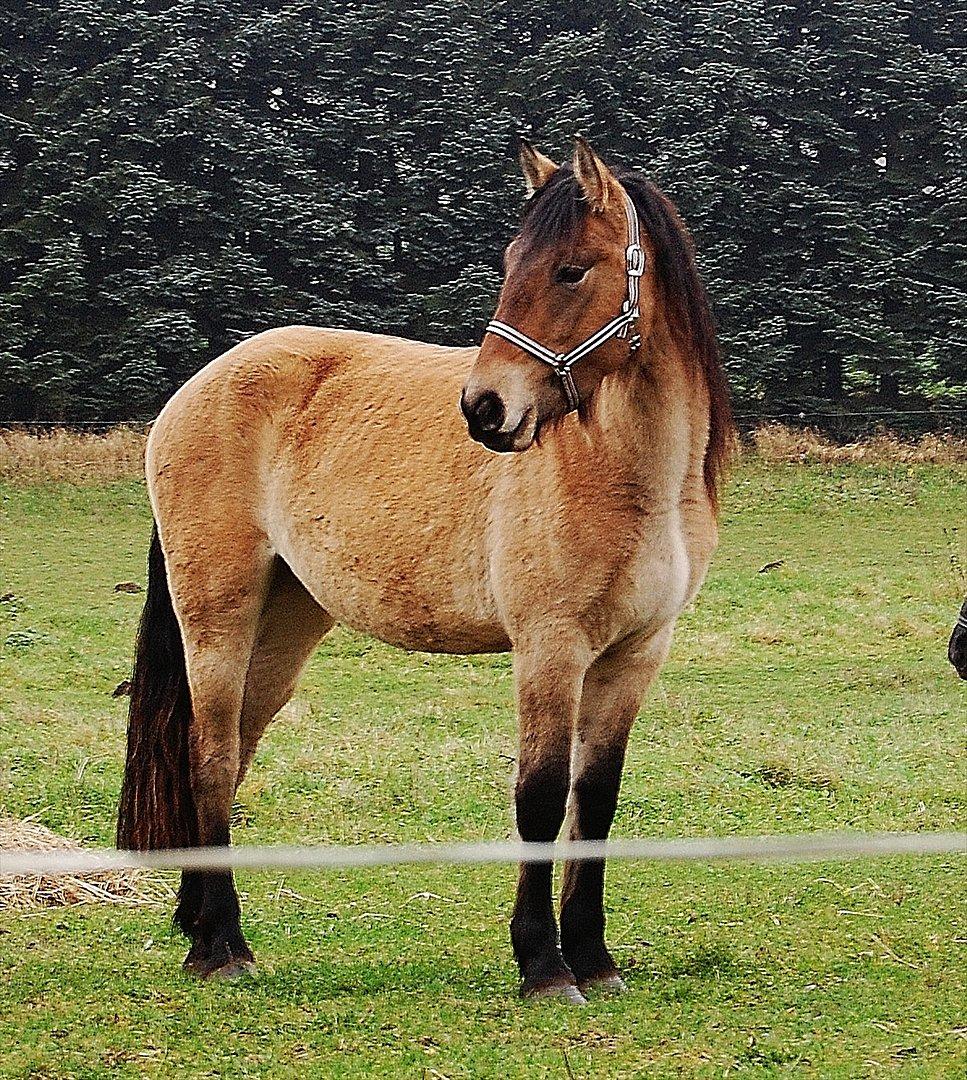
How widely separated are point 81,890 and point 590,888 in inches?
79.0

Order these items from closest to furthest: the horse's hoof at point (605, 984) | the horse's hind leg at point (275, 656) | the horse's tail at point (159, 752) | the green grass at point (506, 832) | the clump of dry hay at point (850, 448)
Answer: the green grass at point (506, 832), the horse's hoof at point (605, 984), the horse's tail at point (159, 752), the horse's hind leg at point (275, 656), the clump of dry hay at point (850, 448)

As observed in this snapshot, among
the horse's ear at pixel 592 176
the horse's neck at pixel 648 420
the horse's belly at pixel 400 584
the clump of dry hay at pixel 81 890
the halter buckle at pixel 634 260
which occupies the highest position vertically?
the horse's ear at pixel 592 176

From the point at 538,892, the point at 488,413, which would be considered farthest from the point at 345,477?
the point at 538,892

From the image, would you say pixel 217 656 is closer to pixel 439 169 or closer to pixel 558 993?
pixel 558 993

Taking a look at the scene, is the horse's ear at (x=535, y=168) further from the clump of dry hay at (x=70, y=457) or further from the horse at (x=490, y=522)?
the clump of dry hay at (x=70, y=457)

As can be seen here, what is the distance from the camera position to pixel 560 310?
320 centimetres

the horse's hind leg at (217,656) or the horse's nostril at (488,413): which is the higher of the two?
the horse's nostril at (488,413)

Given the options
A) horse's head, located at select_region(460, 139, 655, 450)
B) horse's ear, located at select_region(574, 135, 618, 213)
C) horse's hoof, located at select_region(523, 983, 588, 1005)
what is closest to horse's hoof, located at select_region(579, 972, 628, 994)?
horse's hoof, located at select_region(523, 983, 588, 1005)

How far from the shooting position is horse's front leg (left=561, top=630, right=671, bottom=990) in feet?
11.9

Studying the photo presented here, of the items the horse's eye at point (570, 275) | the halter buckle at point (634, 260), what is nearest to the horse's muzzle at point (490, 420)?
the horse's eye at point (570, 275)

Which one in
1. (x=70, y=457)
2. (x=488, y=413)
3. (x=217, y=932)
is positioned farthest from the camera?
(x=70, y=457)

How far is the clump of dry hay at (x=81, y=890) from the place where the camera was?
466 centimetres

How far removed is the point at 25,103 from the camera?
14.1 meters

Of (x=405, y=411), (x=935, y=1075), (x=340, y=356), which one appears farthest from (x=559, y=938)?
(x=340, y=356)
